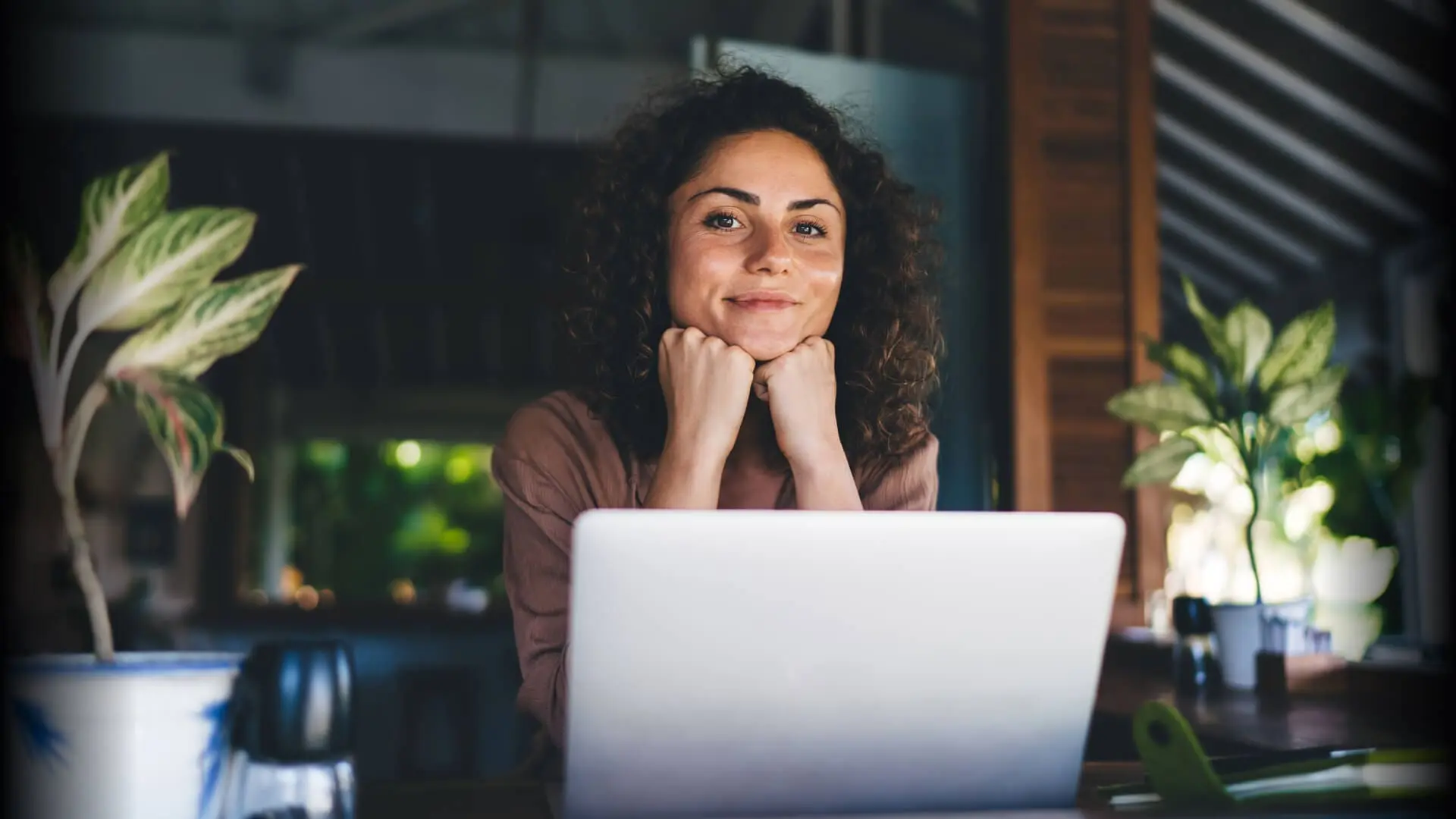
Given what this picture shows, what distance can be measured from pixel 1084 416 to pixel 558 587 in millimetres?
1476

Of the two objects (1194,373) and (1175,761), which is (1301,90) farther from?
(1175,761)

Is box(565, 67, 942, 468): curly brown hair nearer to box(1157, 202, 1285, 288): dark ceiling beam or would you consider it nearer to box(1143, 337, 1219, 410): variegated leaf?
box(1143, 337, 1219, 410): variegated leaf

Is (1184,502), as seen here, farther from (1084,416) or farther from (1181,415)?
(1181,415)

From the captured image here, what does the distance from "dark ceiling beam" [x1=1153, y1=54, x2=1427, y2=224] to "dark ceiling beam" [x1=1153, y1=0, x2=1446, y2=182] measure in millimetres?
127

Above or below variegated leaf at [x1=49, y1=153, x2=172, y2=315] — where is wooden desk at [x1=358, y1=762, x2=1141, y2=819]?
below

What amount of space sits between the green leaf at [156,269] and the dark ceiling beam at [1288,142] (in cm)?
328

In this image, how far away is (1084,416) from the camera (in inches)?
104

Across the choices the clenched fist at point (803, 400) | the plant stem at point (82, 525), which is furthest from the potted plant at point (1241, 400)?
the plant stem at point (82, 525)

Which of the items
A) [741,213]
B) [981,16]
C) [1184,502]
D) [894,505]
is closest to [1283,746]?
[894,505]

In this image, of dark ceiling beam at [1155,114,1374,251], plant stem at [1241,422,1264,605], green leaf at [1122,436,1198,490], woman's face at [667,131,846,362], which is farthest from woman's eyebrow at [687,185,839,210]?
dark ceiling beam at [1155,114,1374,251]

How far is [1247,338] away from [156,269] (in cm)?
168

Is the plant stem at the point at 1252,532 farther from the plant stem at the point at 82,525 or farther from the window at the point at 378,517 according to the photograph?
the window at the point at 378,517

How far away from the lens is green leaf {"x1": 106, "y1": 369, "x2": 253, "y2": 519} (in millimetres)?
951

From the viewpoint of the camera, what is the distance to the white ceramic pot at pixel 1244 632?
5.92ft
